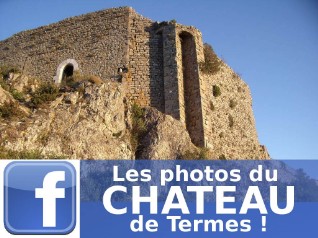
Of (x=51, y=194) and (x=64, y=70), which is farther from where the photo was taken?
(x=64, y=70)

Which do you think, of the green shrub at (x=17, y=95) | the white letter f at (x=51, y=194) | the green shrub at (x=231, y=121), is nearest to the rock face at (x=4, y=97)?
the green shrub at (x=17, y=95)

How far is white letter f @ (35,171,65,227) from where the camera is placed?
8380 millimetres

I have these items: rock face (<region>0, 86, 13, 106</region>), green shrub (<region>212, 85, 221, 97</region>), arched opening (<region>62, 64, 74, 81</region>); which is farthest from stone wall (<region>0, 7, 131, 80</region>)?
rock face (<region>0, 86, 13, 106</region>)

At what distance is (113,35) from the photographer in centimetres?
1791

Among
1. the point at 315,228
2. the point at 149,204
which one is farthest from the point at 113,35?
the point at 315,228

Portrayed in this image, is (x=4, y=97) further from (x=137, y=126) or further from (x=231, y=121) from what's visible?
(x=231, y=121)

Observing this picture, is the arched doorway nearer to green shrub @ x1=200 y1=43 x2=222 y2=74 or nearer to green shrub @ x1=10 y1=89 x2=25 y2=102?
green shrub @ x1=10 y1=89 x2=25 y2=102

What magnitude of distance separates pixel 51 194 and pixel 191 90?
936 cm

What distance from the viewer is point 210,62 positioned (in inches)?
717

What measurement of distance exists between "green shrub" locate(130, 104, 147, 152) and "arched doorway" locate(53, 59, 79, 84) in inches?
158

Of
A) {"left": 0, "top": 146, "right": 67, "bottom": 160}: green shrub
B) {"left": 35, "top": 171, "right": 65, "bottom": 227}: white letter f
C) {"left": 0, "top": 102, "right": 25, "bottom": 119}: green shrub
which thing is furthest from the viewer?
{"left": 0, "top": 102, "right": 25, "bottom": 119}: green shrub

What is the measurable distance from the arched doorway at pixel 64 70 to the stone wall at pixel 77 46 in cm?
18

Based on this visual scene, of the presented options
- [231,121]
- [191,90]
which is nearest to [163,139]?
[191,90]

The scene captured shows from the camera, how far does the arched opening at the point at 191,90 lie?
16453mm
